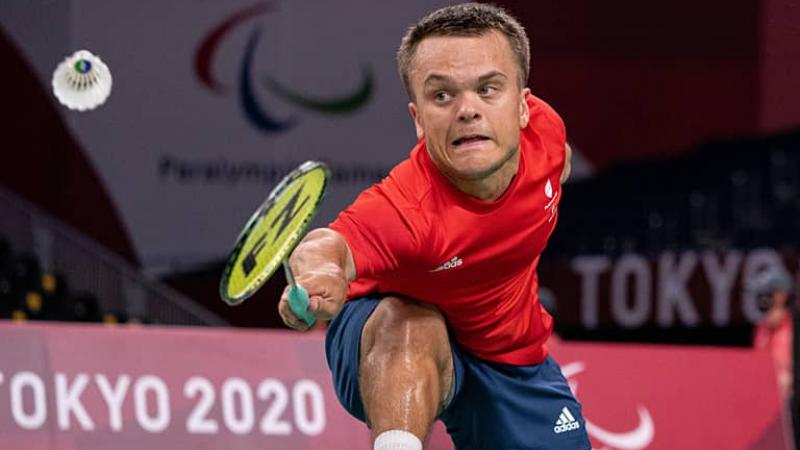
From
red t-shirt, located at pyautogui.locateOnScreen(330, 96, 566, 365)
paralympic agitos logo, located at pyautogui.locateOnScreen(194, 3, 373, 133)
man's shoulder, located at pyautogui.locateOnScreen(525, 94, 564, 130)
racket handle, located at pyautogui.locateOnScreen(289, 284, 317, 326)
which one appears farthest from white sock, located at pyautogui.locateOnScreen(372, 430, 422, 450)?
paralympic agitos logo, located at pyautogui.locateOnScreen(194, 3, 373, 133)

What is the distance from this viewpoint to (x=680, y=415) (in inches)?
316

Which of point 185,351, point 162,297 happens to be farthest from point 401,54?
point 162,297

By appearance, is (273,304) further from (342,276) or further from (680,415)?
(342,276)

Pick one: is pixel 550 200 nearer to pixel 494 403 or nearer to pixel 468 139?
pixel 468 139

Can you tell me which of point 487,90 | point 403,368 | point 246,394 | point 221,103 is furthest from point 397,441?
point 221,103

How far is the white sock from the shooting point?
4.18 meters

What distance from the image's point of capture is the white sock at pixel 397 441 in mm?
4184

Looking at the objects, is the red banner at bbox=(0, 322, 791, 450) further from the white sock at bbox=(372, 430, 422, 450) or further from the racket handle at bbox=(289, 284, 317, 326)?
the racket handle at bbox=(289, 284, 317, 326)

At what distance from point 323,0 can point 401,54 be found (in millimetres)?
11779

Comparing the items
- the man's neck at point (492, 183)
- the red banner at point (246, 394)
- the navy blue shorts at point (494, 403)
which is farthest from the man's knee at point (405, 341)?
the red banner at point (246, 394)

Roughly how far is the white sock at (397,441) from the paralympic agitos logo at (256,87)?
11.8m

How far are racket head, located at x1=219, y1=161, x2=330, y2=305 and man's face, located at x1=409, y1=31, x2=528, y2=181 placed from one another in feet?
1.54

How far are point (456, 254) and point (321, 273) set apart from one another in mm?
689

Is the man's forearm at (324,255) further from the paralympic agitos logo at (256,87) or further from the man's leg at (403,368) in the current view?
the paralympic agitos logo at (256,87)
